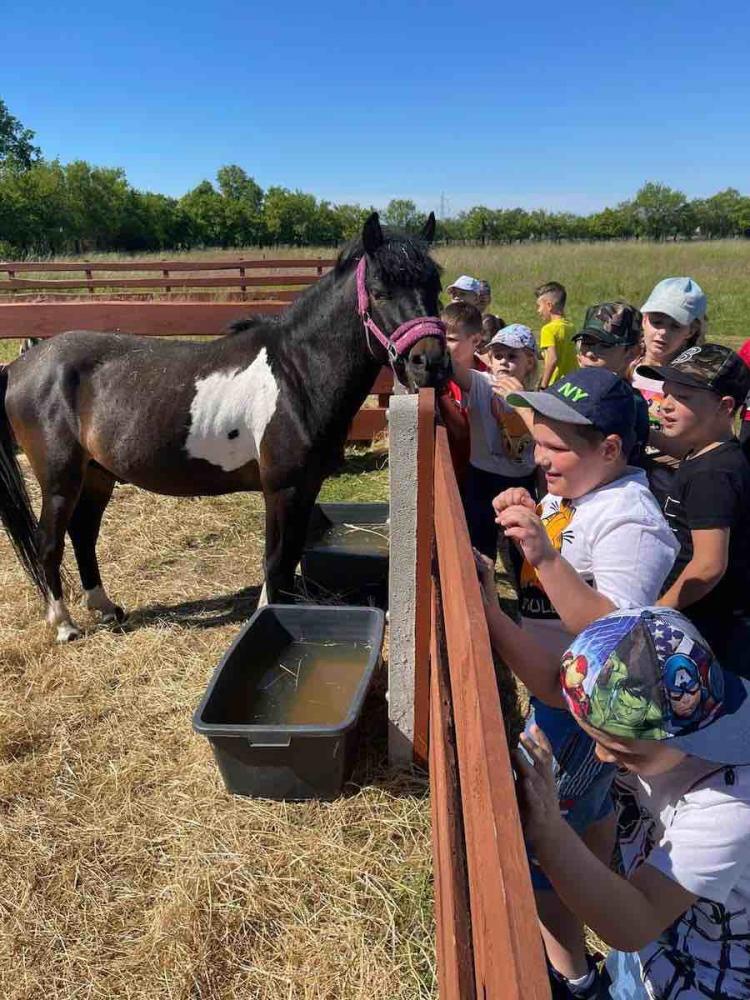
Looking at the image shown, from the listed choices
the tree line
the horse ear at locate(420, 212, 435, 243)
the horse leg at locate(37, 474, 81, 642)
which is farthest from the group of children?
the tree line

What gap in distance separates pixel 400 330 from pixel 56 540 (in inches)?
94.3

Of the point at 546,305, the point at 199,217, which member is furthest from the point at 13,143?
the point at 546,305

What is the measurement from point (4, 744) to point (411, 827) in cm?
186

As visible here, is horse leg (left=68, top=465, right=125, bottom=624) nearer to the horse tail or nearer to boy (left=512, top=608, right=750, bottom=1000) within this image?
the horse tail

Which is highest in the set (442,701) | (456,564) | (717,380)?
(717,380)

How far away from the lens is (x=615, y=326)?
3.17 m

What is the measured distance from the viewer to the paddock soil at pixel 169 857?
6.34ft

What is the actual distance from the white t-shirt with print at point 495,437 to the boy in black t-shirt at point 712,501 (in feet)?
2.48

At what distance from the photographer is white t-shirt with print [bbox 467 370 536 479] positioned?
9.44 feet

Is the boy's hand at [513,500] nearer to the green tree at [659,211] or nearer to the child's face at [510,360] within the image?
the child's face at [510,360]

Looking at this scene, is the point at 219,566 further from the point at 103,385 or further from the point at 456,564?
the point at 456,564

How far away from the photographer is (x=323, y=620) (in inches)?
130

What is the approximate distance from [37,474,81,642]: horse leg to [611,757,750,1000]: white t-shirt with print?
11.3ft

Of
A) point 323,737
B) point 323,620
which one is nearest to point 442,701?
point 323,737
